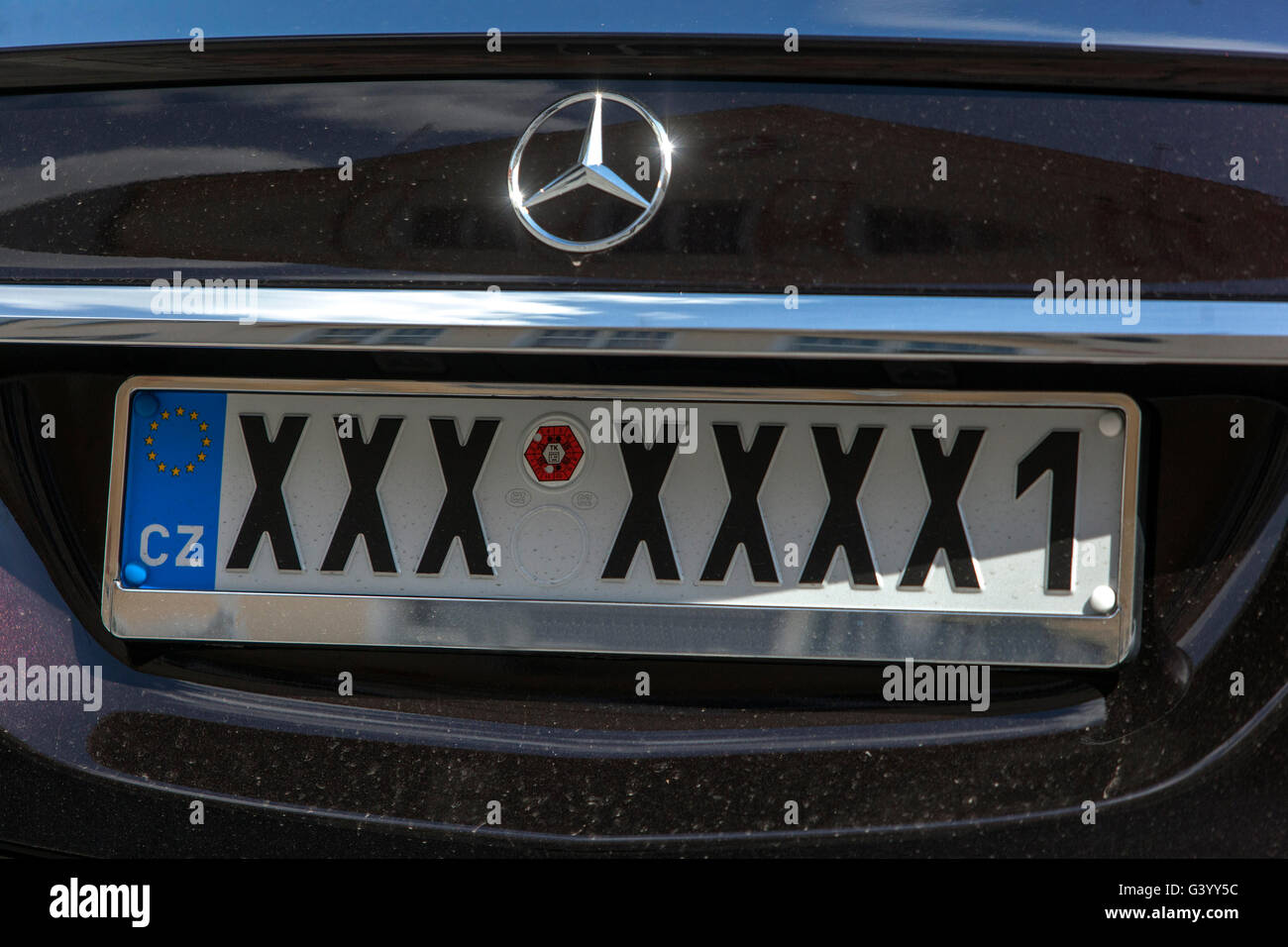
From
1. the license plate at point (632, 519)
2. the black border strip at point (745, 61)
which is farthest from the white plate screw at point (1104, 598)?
the black border strip at point (745, 61)

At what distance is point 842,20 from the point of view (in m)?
1.20

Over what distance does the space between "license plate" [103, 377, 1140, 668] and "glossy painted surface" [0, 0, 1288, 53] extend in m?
0.33

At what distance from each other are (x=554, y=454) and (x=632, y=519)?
0.33 ft

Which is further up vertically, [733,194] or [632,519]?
[733,194]

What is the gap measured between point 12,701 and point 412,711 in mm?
408

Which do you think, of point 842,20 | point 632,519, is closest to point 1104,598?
point 632,519

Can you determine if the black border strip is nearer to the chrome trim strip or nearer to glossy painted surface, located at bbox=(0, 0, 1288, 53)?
glossy painted surface, located at bbox=(0, 0, 1288, 53)

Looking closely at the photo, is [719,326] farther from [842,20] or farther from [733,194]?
[842,20]

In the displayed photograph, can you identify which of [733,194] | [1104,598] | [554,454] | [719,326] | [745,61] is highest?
[745,61]

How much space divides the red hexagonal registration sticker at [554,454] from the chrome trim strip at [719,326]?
4.9 inches
